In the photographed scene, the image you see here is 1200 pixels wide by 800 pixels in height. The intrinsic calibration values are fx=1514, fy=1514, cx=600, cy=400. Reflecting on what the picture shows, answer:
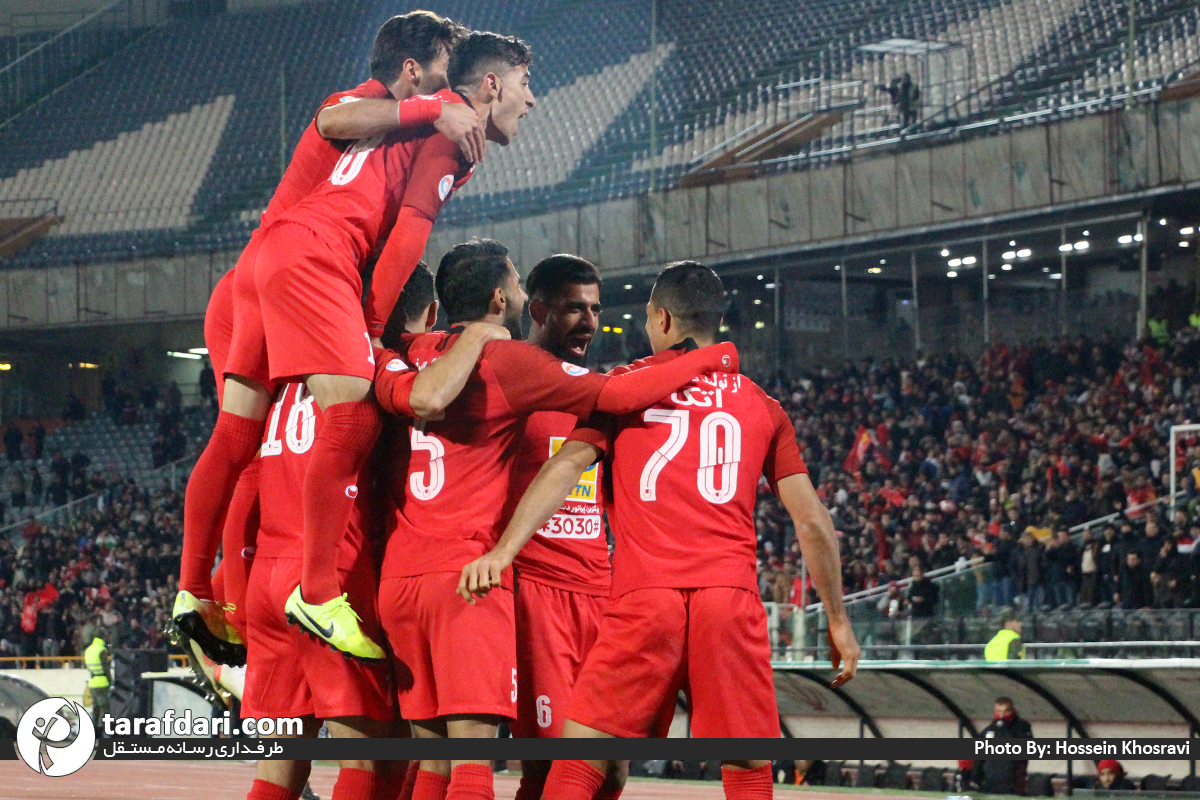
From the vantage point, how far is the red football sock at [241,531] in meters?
4.97

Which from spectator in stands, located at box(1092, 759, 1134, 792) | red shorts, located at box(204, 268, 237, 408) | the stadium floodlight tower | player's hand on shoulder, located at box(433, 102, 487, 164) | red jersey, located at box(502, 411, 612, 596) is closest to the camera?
red jersey, located at box(502, 411, 612, 596)

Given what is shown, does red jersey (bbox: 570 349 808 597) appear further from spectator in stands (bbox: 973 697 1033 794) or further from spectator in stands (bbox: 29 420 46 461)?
spectator in stands (bbox: 29 420 46 461)

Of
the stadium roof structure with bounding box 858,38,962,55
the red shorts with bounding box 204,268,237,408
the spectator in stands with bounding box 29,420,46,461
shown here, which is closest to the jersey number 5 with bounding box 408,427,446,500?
the red shorts with bounding box 204,268,237,408

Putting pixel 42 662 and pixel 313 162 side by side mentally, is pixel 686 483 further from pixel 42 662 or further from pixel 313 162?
pixel 42 662

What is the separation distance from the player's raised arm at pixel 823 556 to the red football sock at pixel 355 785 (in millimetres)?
1461

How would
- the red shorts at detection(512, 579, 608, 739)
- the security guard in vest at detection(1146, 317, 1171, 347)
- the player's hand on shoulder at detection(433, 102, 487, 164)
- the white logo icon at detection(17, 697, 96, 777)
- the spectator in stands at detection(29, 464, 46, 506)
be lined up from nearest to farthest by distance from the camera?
the red shorts at detection(512, 579, 608, 739)
the player's hand on shoulder at detection(433, 102, 487, 164)
the white logo icon at detection(17, 697, 96, 777)
the security guard in vest at detection(1146, 317, 1171, 347)
the spectator in stands at detection(29, 464, 46, 506)

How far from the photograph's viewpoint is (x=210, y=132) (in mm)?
35438

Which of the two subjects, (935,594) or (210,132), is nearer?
(935,594)

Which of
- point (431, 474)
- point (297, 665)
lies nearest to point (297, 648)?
point (297, 665)

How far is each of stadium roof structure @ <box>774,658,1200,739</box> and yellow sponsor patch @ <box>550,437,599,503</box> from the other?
575 centimetres

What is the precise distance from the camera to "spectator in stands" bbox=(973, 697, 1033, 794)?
10.6 metres

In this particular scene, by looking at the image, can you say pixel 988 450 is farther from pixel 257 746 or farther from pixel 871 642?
pixel 257 746

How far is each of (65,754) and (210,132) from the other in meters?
31.5

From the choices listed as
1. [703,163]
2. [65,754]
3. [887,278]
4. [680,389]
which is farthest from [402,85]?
[703,163]
